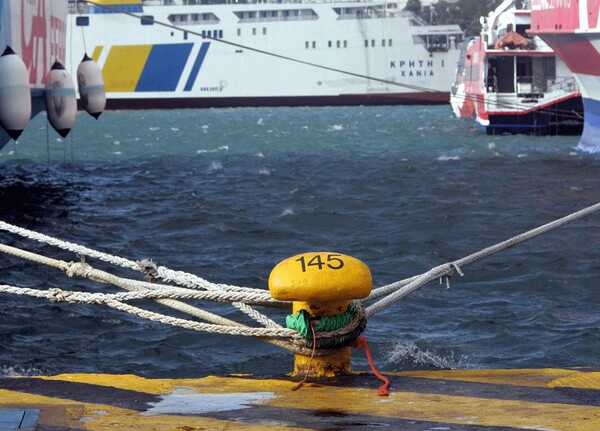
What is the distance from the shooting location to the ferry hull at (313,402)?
5.18 m

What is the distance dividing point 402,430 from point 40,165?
28.3 m

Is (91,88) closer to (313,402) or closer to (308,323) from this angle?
(308,323)

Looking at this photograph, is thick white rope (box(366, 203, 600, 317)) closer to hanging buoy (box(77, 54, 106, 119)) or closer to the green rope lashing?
the green rope lashing

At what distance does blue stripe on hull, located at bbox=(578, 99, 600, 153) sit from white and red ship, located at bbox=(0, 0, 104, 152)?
13271 millimetres

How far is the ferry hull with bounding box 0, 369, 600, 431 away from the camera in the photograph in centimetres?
518

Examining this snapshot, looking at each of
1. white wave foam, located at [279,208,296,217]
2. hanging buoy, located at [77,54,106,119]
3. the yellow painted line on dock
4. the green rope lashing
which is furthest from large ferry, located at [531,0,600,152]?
the green rope lashing

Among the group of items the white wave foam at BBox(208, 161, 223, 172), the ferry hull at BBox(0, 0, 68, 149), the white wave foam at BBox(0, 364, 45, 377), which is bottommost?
the white wave foam at BBox(208, 161, 223, 172)

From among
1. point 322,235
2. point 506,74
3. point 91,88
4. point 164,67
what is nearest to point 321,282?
point 322,235

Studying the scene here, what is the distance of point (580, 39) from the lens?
92.0 ft

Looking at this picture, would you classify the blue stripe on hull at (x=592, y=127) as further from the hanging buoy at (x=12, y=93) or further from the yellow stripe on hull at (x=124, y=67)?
the yellow stripe on hull at (x=124, y=67)

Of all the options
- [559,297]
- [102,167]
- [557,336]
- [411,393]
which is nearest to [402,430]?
[411,393]

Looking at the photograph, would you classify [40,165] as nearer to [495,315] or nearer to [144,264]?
[495,315]

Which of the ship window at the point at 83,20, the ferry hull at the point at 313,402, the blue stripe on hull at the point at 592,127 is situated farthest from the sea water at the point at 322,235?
the ship window at the point at 83,20

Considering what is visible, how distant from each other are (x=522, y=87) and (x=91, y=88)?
22666mm
